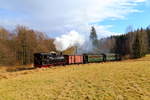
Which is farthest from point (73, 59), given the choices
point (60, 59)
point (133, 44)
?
point (133, 44)

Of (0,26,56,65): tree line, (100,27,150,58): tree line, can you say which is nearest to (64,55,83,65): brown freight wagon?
(0,26,56,65): tree line

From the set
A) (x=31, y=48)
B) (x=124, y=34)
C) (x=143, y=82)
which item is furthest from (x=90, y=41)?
(x=143, y=82)

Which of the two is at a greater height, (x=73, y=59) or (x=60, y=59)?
(x=60, y=59)

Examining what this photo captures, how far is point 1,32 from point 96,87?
44.5 meters

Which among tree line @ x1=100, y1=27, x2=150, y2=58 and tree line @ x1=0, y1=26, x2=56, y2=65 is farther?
tree line @ x1=100, y1=27, x2=150, y2=58

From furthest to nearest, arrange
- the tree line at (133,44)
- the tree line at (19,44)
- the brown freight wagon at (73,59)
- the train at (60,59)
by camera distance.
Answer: the tree line at (133,44) → the tree line at (19,44) → the brown freight wagon at (73,59) → the train at (60,59)

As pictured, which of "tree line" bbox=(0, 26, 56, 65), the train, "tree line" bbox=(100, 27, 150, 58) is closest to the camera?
the train

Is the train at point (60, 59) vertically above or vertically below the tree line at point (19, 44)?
below

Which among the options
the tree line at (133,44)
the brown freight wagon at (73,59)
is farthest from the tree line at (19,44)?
the tree line at (133,44)

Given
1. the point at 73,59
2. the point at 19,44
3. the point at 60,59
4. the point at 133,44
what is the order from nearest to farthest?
1. the point at 60,59
2. the point at 73,59
3. the point at 19,44
4. the point at 133,44

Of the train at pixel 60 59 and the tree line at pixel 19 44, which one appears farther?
the tree line at pixel 19 44

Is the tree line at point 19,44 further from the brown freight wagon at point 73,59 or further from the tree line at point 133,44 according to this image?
the tree line at point 133,44

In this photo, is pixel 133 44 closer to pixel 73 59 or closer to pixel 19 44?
pixel 73 59

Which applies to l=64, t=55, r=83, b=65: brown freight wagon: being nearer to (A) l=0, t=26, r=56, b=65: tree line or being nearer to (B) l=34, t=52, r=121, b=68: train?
(B) l=34, t=52, r=121, b=68: train
